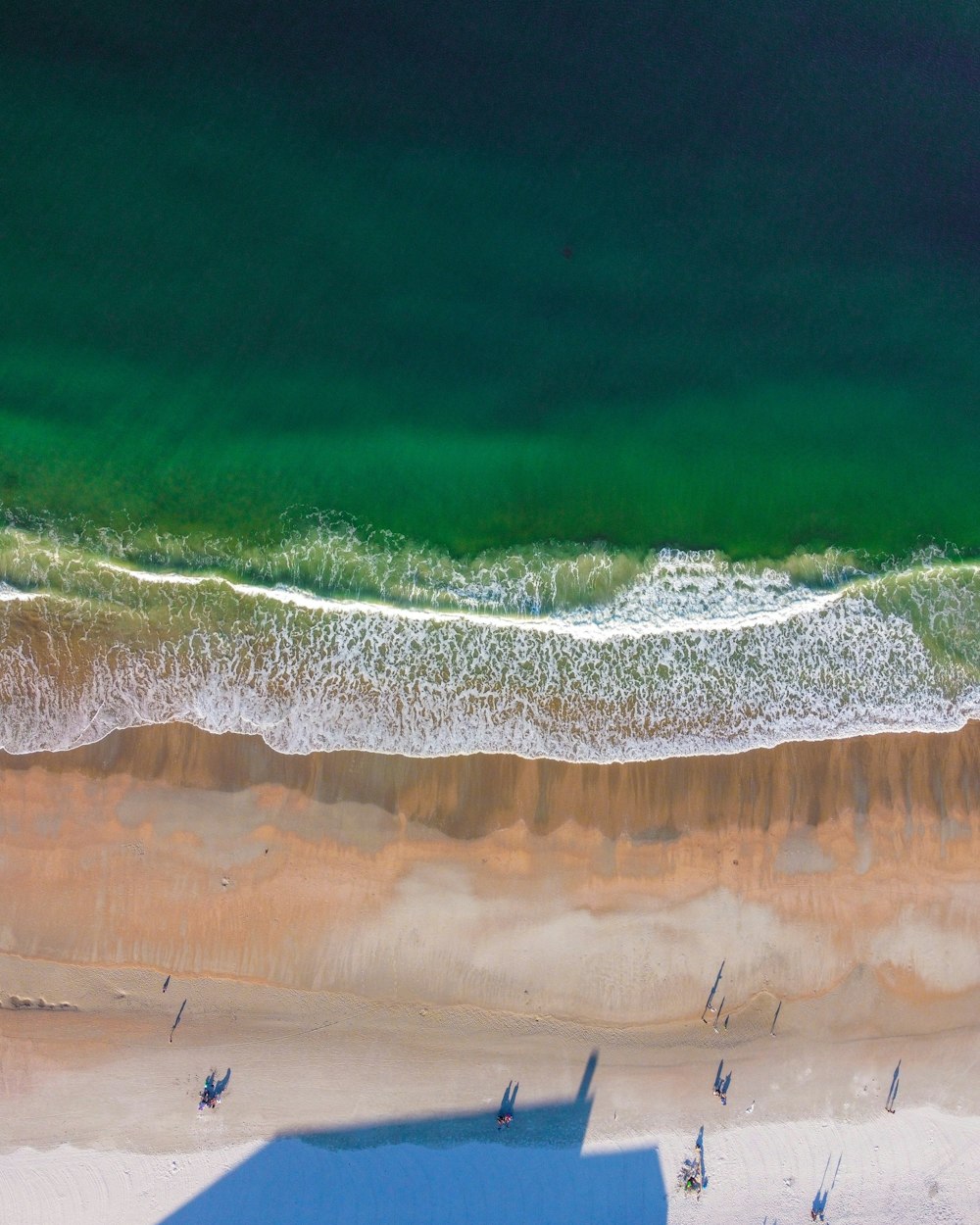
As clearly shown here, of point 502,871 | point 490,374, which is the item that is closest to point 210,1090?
point 502,871

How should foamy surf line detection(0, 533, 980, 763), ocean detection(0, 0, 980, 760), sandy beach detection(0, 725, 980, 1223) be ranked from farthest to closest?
1. ocean detection(0, 0, 980, 760)
2. foamy surf line detection(0, 533, 980, 763)
3. sandy beach detection(0, 725, 980, 1223)

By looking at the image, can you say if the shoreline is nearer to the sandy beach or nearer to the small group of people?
the sandy beach

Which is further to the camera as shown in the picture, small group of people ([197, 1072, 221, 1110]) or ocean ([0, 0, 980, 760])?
ocean ([0, 0, 980, 760])

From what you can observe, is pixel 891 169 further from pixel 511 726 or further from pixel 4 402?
pixel 4 402

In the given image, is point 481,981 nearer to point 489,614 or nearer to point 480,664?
point 480,664

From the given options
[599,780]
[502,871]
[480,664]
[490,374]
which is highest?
[490,374]

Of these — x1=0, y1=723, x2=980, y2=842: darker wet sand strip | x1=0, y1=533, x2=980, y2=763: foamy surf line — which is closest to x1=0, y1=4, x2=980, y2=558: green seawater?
x1=0, y1=533, x2=980, y2=763: foamy surf line

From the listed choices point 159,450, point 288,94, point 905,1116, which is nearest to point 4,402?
point 159,450
